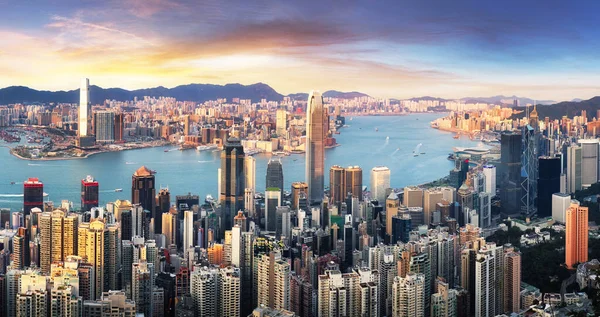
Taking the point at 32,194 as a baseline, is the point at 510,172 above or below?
above

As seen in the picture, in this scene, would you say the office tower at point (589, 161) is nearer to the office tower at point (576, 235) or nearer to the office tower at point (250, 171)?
the office tower at point (576, 235)

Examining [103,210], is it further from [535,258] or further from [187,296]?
[535,258]

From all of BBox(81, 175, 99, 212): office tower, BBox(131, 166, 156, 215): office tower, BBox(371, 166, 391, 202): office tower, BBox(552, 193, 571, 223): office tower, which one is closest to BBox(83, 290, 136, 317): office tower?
BBox(81, 175, 99, 212): office tower

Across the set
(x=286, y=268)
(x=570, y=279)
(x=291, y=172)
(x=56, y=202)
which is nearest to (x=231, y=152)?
(x=291, y=172)

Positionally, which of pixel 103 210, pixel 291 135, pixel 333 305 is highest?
pixel 291 135

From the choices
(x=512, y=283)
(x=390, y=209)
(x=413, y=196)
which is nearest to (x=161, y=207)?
(x=390, y=209)

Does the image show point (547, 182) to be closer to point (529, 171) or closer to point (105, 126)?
point (529, 171)
